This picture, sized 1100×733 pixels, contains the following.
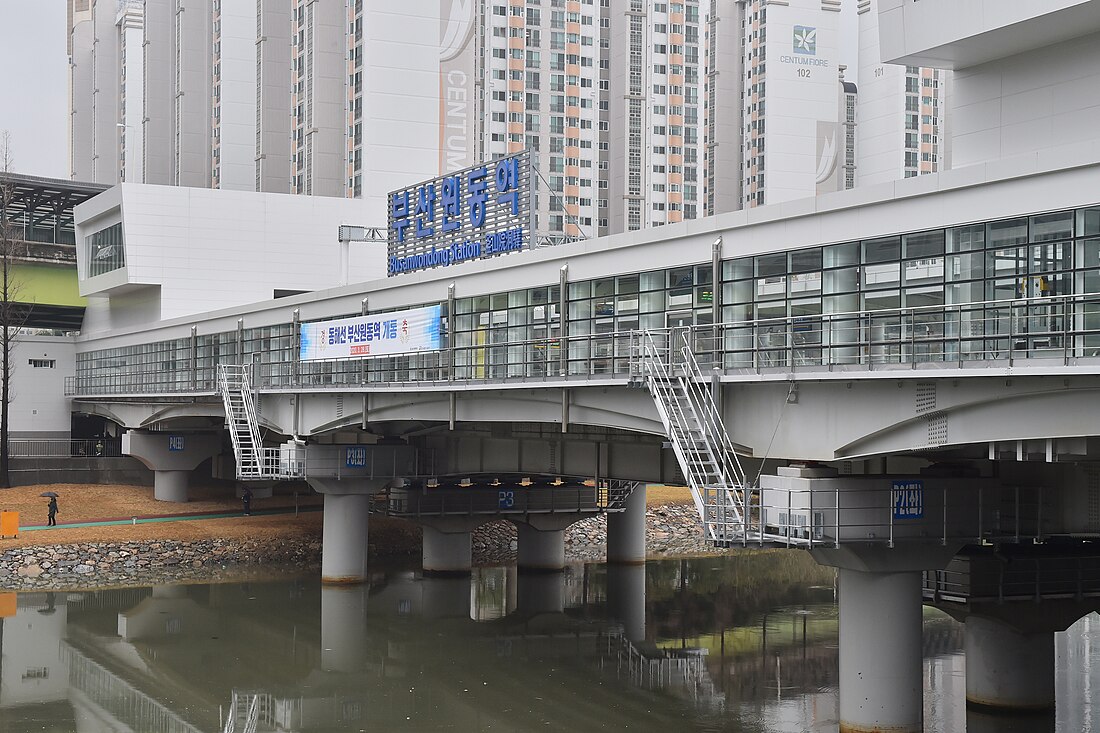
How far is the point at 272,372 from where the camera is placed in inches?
1874

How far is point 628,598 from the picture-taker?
4488cm

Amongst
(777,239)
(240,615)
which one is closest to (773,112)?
(240,615)

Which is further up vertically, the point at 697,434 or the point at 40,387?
the point at 40,387

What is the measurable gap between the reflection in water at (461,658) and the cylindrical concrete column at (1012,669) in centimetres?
Answer: 52

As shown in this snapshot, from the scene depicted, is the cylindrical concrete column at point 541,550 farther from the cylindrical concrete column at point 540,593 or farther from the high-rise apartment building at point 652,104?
the high-rise apartment building at point 652,104

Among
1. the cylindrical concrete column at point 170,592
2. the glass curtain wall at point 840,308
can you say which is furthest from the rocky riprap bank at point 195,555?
the glass curtain wall at point 840,308

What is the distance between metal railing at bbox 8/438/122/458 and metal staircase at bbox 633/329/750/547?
175 ft

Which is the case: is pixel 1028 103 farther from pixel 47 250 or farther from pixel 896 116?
pixel 896 116

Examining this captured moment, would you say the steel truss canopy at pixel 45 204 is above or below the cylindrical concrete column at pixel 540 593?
above

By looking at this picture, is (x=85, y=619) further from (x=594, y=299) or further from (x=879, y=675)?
(x=879, y=675)

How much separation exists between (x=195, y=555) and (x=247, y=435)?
759 centimetres

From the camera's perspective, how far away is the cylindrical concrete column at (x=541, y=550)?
50188 millimetres

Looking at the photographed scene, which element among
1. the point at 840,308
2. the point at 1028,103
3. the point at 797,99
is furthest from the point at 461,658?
the point at 797,99

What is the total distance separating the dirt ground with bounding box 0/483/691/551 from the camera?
52.0 m
